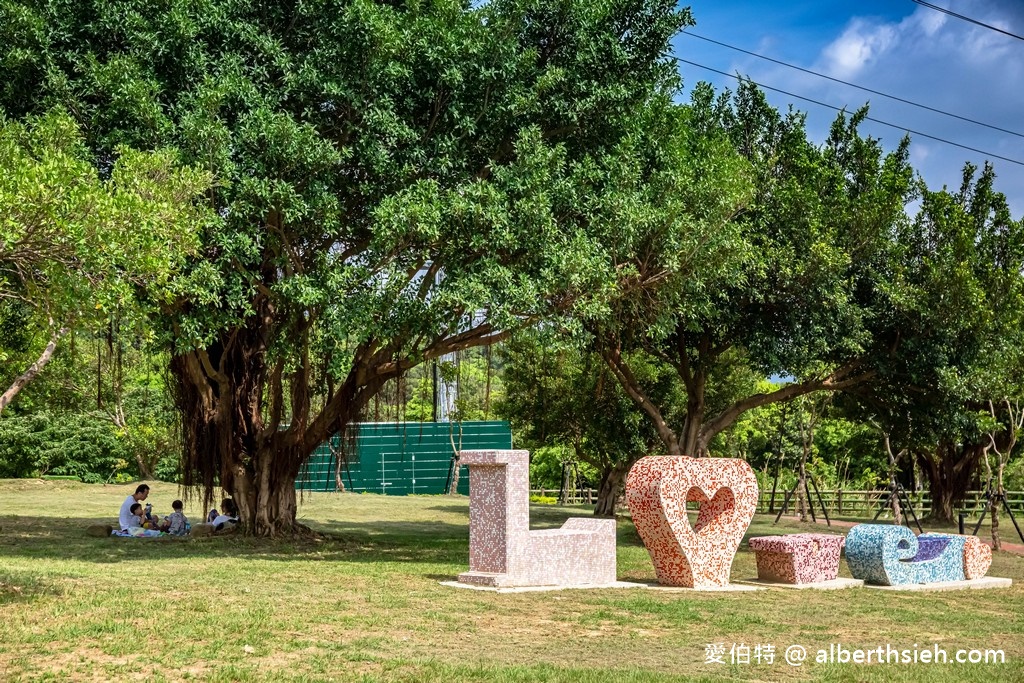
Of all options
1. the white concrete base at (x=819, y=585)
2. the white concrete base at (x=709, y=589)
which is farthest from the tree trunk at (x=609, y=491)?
the white concrete base at (x=709, y=589)

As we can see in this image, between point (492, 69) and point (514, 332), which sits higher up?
point (492, 69)

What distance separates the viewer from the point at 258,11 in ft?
53.3

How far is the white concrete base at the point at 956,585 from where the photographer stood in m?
14.6

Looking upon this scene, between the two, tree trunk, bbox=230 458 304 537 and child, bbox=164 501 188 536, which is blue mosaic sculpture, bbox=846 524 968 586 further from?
child, bbox=164 501 188 536

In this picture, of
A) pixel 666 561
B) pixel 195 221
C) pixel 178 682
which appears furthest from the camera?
pixel 666 561

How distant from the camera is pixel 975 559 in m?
15.5

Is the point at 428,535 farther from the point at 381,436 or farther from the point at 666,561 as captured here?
A: the point at 381,436

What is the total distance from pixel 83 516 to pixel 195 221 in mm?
13224

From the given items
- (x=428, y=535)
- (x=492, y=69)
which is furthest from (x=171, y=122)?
(x=428, y=535)

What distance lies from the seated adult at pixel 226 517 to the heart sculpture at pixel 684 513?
802cm

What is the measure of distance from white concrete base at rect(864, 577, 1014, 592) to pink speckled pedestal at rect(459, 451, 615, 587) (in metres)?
4.23

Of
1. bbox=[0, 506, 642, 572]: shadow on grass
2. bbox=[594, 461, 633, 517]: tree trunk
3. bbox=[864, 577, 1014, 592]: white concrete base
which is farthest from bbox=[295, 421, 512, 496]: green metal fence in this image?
bbox=[864, 577, 1014, 592]: white concrete base

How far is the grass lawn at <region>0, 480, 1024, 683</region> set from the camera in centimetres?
834

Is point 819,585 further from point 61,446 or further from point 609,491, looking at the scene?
point 61,446
